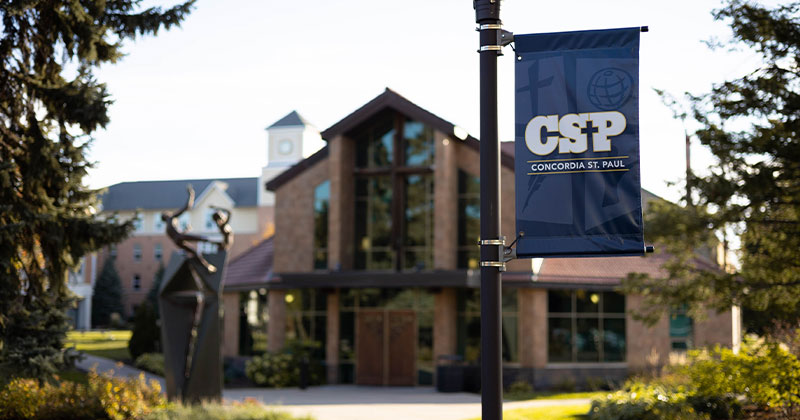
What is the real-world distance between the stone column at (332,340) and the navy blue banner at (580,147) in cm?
2223

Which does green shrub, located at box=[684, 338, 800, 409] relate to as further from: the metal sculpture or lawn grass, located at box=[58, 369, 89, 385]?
lawn grass, located at box=[58, 369, 89, 385]

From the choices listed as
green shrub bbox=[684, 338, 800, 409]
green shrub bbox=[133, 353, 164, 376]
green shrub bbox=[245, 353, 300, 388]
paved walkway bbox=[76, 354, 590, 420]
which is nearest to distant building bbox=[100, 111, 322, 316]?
green shrub bbox=[133, 353, 164, 376]

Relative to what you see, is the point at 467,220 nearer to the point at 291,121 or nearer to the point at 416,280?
the point at 416,280

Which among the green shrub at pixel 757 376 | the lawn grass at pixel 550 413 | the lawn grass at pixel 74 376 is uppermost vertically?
the green shrub at pixel 757 376

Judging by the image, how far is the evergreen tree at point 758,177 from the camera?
49.3 ft

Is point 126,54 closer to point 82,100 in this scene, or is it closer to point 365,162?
point 82,100

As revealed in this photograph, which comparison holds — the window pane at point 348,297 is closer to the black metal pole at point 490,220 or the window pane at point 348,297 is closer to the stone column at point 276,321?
the stone column at point 276,321

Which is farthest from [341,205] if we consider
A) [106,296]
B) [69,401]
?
[106,296]

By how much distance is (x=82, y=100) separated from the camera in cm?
1499

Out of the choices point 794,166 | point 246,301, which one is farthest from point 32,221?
point 246,301

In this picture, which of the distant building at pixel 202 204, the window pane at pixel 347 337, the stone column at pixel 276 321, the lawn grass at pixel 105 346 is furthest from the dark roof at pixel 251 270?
the distant building at pixel 202 204

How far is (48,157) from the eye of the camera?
1486 cm

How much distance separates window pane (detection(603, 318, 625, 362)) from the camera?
89.6ft

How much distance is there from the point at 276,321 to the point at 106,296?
146ft
